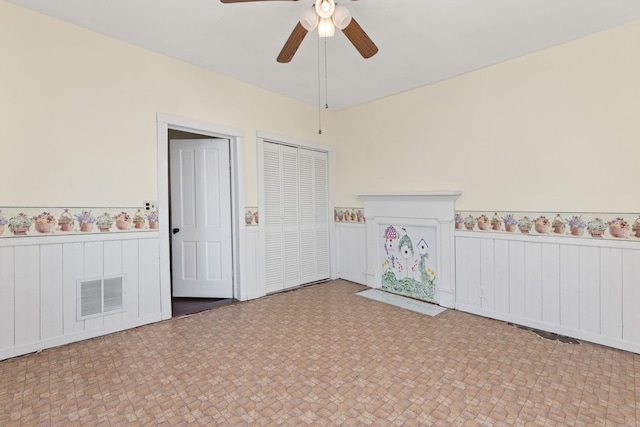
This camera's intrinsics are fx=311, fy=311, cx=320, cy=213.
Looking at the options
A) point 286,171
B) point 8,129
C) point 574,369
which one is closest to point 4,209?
point 8,129

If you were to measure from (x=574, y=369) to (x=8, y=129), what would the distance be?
4.62 m

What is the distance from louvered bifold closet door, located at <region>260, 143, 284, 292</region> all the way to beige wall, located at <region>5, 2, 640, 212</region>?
29cm

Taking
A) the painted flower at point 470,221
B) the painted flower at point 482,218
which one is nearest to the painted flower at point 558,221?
the painted flower at point 482,218

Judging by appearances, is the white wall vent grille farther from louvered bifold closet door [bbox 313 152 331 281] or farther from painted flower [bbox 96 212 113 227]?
louvered bifold closet door [bbox 313 152 331 281]

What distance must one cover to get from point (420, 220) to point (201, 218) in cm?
278

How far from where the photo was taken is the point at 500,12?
7.96ft

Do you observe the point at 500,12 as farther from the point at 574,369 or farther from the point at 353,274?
the point at 353,274

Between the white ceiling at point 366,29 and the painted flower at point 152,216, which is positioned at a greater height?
the white ceiling at point 366,29

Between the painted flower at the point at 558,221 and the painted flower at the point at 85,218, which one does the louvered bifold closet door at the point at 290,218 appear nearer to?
the painted flower at the point at 85,218

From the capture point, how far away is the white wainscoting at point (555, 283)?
2586 millimetres

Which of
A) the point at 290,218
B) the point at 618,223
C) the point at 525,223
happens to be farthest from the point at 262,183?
the point at 618,223

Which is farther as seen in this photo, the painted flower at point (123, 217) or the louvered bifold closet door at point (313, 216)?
the louvered bifold closet door at point (313, 216)

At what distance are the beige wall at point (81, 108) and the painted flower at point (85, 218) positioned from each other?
0.09 meters

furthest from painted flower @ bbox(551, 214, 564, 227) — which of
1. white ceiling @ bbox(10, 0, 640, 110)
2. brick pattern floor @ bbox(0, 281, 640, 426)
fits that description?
white ceiling @ bbox(10, 0, 640, 110)
